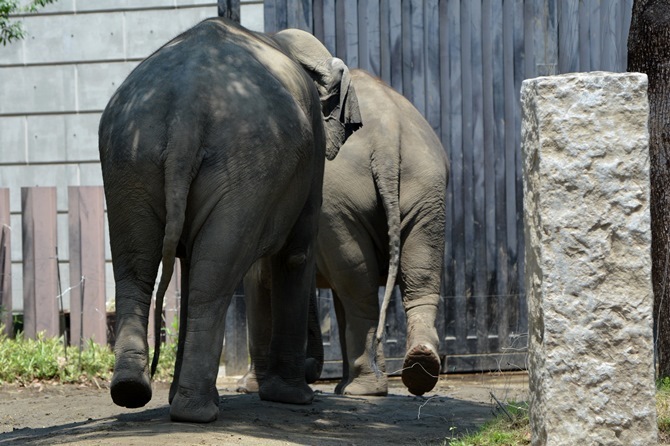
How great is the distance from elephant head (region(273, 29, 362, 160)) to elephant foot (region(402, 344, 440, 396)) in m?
1.36

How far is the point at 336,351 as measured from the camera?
36.7ft

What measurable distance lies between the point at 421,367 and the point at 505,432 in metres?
1.53

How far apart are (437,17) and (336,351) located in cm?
316

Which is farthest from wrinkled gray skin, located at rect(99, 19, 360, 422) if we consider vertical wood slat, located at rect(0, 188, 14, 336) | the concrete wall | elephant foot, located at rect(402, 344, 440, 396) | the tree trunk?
the concrete wall

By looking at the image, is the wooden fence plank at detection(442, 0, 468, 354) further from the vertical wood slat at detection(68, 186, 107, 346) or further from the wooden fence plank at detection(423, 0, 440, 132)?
the vertical wood slat at detection(68, 186, 107, 346)

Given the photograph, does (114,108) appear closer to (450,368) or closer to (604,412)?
(604,412)

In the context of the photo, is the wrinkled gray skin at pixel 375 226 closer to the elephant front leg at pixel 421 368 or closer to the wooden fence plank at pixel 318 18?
the elephant front leg at pixel 421 368

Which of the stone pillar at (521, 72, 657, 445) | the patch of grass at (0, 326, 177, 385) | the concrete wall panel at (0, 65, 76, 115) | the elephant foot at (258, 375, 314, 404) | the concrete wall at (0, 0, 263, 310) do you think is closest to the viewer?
the stone pillar at (521, 72, 657, 445)

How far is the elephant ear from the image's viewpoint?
780cm

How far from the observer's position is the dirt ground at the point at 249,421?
5914mm

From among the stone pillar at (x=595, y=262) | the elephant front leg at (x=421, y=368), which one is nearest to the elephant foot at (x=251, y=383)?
the elephant front leg at (x=421, y=368)

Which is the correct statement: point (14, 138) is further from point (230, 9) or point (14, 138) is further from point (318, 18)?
point (318, 18)

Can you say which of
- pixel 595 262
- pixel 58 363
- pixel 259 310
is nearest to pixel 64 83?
pixel 58 363

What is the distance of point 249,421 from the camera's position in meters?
6.50
